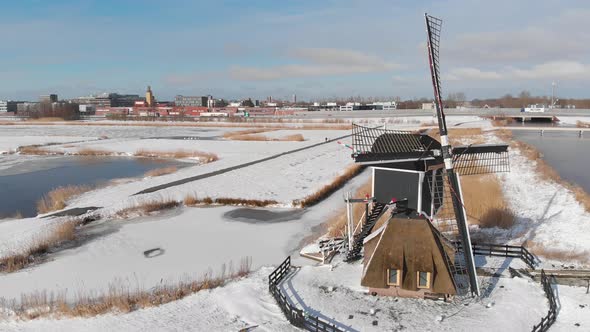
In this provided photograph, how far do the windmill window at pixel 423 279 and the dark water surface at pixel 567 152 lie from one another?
1979cm

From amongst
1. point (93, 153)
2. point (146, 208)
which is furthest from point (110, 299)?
point (93, 153)

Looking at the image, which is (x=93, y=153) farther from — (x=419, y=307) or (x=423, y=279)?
(x=419, y=307)

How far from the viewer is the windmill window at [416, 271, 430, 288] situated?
424 inches

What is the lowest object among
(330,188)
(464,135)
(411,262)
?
(330,188)

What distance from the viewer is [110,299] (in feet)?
36.4

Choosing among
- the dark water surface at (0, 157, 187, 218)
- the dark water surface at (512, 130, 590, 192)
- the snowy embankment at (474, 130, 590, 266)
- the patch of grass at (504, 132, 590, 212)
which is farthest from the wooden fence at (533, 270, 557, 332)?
the dark water surface at (0, 157, 187, 218)

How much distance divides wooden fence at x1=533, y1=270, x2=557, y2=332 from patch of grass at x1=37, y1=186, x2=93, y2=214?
2093 cm

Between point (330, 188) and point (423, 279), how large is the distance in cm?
1506

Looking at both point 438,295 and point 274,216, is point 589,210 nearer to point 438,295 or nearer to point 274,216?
point 438,295

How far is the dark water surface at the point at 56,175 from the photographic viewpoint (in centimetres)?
2391

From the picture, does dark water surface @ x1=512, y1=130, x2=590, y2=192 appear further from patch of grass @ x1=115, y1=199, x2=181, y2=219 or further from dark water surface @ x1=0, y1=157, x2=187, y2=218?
dark water surface @ x1=0, y1=157, x2=187, y2=218

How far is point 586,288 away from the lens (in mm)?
11555

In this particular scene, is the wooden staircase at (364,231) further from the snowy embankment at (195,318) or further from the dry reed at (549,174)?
the dry reed at (549,174)

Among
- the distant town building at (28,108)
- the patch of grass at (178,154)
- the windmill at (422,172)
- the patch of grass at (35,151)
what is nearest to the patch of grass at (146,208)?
the windmill at (422,172)
